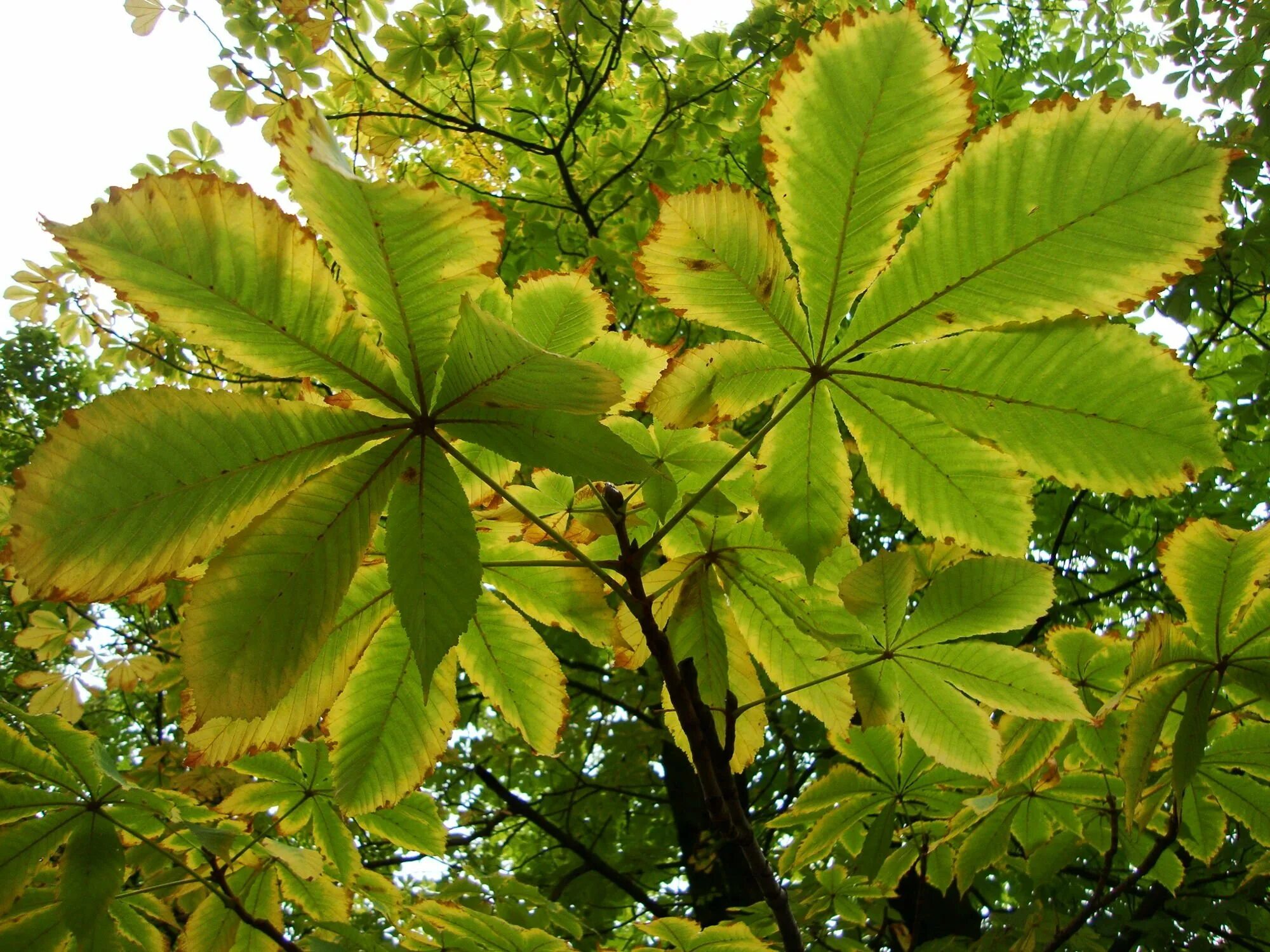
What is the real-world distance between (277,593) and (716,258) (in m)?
0.49

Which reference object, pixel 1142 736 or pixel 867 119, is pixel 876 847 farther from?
pixel 867 119

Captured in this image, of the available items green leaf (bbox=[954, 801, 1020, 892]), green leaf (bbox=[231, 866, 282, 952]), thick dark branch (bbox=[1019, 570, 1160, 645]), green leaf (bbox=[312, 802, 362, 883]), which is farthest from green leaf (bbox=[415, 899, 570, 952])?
thick dark branch (bbox=[1019, 570, 1160, 645])

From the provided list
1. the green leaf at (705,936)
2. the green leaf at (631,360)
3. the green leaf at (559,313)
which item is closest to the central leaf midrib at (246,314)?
the green leaf at (559,313)

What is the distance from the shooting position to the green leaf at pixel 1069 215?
67 centimetres

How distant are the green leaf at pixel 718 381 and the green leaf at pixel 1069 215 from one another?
0.18 m

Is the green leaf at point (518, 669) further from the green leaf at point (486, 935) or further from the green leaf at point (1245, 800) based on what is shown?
the green leaf at point (1245, 800)

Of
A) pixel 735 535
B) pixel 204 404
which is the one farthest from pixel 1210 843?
pixel 204 404

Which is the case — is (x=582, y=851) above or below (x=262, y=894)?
above

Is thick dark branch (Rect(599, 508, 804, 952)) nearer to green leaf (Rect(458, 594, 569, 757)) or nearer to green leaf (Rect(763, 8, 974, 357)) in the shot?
green leaf (Rect(458, 594, 569, 757))

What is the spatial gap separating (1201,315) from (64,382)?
24.6 feet

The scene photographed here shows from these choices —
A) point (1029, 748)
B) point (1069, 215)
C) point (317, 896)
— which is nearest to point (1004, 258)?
point (1069, 215)

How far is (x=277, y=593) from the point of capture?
0.67 metres

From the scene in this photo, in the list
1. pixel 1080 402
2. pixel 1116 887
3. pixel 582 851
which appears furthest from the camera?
pixel 582 851

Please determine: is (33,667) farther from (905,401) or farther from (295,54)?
(905,401)
